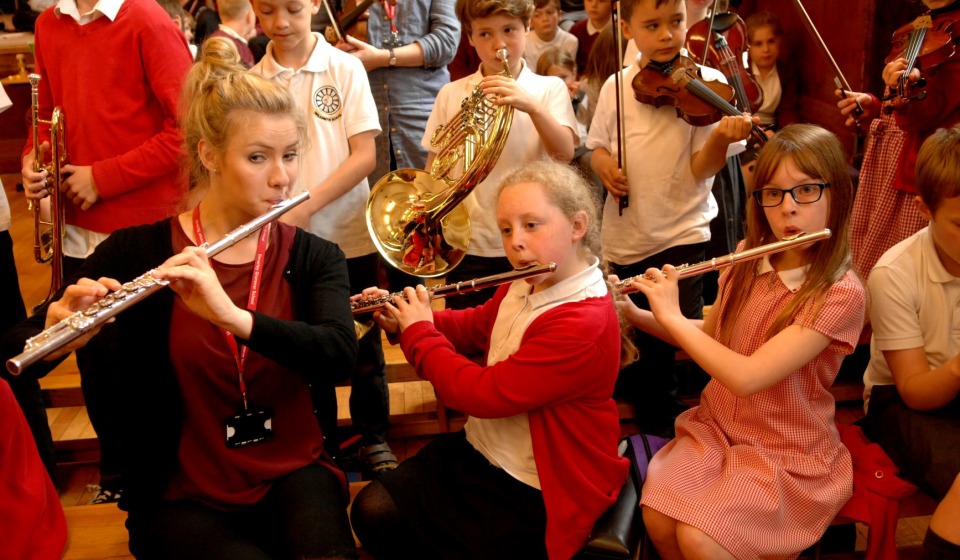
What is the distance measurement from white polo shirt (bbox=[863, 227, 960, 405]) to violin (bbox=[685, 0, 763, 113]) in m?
0.88

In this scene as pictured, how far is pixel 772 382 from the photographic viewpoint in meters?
1.67

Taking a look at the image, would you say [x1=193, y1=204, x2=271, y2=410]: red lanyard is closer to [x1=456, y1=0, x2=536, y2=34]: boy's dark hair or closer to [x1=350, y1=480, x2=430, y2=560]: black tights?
[x1=350, y1=480, x2=430, y2=560]: black tights

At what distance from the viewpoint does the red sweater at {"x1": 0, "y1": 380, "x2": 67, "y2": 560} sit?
55.0 inches

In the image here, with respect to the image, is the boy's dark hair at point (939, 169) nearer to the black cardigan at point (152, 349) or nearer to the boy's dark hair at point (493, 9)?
the boy's dark hair at point (493, 9)

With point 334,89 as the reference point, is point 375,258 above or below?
below

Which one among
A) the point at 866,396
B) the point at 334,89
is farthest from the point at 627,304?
the point at 334,89

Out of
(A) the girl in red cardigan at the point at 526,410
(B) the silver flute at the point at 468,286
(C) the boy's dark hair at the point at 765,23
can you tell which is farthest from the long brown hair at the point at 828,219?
(C) the boy's dark hair at the point at 765,23

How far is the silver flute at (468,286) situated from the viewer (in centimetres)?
166

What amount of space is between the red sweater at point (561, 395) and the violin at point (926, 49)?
1.08 metres

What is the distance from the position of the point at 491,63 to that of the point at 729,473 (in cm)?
125

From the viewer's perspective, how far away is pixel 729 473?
169 centimetres

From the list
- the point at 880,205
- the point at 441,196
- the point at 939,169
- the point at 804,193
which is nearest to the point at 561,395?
the point at 804,193

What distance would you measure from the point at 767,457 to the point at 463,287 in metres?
0.70

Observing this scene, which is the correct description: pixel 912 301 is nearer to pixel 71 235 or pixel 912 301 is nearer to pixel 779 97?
pixel 71 235
